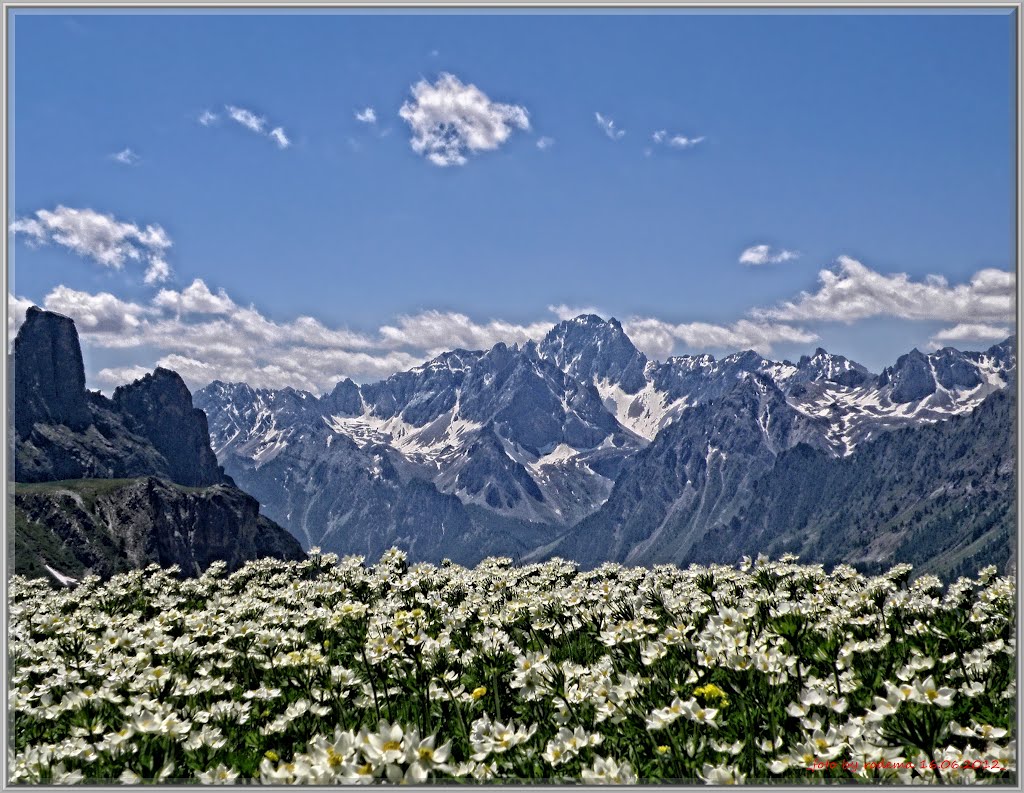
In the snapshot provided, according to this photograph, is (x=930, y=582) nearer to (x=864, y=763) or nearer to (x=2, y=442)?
(x=864, y=763)

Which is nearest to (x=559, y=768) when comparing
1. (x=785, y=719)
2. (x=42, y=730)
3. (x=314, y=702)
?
(x=785, y=719)

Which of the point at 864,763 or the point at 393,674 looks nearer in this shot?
the point at 864,763

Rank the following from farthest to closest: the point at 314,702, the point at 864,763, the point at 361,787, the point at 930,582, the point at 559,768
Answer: the point at 930,582, the point at 314,702, the point at 559,768, the point at 864,763, the point at 361,787

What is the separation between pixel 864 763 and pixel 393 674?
5584 millimetres

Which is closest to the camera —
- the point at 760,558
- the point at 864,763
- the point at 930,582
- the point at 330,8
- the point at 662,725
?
the point at 864,763

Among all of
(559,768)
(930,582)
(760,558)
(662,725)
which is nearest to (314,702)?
(559,768)

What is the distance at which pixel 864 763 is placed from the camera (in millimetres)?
5984

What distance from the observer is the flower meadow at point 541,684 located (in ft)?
20.9

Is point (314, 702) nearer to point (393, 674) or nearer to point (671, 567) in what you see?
point (393, 674)

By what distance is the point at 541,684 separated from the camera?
841 cm

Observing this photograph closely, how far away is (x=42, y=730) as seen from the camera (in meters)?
8.90

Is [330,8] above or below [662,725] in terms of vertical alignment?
above

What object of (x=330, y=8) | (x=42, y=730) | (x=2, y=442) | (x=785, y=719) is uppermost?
(x=330, y=8)

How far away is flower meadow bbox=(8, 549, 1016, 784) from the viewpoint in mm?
6355
